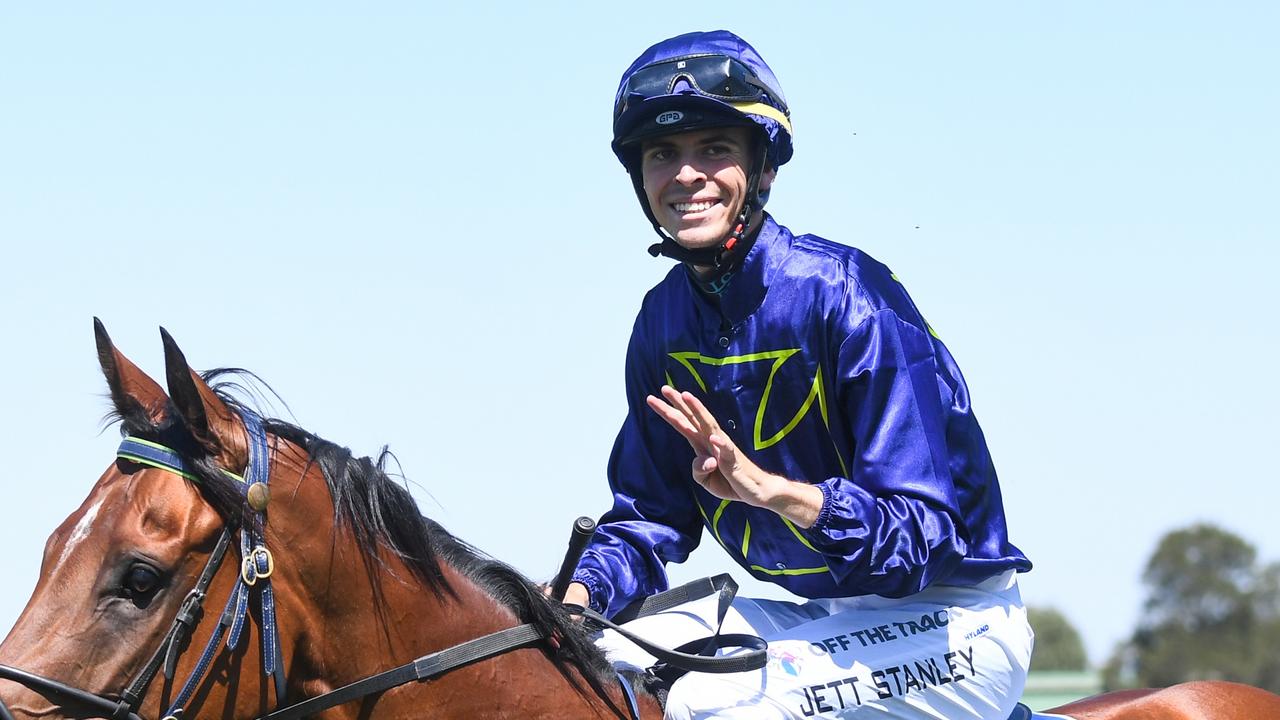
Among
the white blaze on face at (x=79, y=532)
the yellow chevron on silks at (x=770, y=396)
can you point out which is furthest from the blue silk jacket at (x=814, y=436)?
the white blaze on face at (x=79, y=532)

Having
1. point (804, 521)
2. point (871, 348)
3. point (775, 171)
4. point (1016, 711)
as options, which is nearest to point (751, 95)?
point (775, 171)

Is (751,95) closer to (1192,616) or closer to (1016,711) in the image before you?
(1016,711)

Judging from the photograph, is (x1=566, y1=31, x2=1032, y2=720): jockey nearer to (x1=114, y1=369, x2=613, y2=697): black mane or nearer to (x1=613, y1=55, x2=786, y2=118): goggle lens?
(x1=613, y1=55, x2=786, y2=118): goggle lens

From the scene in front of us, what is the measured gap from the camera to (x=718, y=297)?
15.5 ft

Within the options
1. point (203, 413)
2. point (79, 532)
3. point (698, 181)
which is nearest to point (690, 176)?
point (698, 181)

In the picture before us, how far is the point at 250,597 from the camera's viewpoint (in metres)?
3.67

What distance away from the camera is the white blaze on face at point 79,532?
3582mm

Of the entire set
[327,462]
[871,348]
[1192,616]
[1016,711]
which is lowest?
[1192,616]

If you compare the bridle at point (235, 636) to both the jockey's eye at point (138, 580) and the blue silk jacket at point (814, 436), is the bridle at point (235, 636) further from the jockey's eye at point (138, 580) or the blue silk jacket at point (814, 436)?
the blue silk jacket at point (814, 436)

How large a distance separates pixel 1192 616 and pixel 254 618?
5175 centimetres

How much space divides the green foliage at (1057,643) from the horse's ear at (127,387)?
56.3 metres

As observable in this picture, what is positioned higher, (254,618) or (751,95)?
(751,95)

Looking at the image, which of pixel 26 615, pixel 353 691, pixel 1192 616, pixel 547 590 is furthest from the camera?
pixel 1192 616

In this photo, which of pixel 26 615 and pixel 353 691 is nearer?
pixel 26 615
